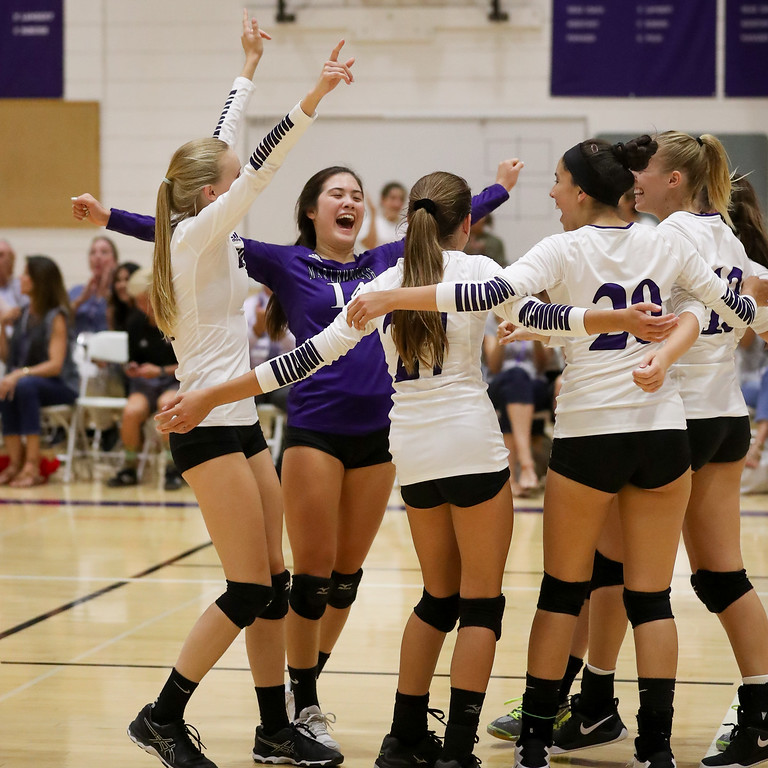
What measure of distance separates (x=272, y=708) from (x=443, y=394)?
1073mm

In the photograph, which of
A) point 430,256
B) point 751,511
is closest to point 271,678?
point 430,256

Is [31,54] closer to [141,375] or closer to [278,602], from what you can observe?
[141,375]

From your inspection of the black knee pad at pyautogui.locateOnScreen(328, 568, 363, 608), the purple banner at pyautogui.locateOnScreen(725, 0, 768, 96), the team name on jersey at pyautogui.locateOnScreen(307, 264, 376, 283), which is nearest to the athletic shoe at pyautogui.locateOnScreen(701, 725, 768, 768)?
the black knee pad at pyautogui.locateOnScreen(328, 568, 363, 608)

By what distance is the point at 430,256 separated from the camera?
2.73 meters

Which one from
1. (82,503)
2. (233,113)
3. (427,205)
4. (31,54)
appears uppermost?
(31,54)

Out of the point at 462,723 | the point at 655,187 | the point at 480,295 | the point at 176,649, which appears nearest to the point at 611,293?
Result: the point at 480,295

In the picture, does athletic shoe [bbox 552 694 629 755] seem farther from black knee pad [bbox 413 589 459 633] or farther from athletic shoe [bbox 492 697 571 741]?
black knee pad [bbox 413 589 459 633]

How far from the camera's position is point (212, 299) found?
2941mm

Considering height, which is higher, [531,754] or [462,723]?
[462,723]

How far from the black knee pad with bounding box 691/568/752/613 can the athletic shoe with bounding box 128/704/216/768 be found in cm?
145

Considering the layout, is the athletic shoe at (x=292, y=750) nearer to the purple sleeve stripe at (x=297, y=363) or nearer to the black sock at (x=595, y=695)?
the black sock at (x=595, y=695)

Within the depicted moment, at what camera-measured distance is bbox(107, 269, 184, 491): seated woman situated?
8203 mm

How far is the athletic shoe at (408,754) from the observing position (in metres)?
2.84

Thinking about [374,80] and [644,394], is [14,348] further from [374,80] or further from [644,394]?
[644,394]
